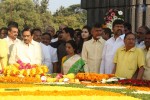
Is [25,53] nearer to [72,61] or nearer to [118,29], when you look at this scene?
[72,61]

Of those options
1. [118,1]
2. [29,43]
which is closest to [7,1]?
[118,1]

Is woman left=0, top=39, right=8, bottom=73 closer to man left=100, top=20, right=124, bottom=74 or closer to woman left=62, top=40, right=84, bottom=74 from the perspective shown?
woman left=62, top=40, right=84, bottom=74

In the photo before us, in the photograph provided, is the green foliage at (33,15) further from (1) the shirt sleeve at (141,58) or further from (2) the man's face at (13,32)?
(1) the shirt sleeve at (141,58)

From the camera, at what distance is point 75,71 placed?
1316 centimetres

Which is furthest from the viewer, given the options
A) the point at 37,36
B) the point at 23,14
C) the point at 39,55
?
the point at 23,14

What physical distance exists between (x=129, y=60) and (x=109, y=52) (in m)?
1.29

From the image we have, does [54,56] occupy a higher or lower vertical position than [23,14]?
higher

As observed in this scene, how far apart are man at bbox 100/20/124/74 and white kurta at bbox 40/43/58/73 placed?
5.51 ft

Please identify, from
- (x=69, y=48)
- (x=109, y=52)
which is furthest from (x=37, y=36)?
(x=109, y=52)

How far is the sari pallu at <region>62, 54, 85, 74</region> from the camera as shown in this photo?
42.8 ft

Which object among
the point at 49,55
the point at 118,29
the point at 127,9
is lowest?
the point at 49,55

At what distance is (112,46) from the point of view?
13391 millimetres

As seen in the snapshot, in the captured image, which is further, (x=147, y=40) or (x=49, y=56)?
(x=49, y=56)

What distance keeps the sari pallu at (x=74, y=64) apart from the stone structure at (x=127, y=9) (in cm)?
969
